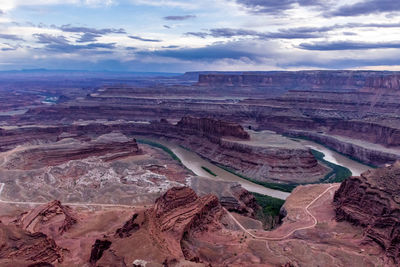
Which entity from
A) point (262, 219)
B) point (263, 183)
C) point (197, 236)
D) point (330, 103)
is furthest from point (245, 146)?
point (330, 103)

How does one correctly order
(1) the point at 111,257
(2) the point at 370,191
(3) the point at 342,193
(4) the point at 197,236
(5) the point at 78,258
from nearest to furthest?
(1) the point at 111,257, (5) the point at 78,258, (4) the point at 197,236, (2) the point at 370,191, (3) the point at 342,193

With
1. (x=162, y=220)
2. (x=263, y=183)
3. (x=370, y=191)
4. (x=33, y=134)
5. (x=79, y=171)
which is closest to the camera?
(x=162, y=220)

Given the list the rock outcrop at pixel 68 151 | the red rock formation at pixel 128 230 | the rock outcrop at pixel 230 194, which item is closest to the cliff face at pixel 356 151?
the rock outcrop at pixel 230 194

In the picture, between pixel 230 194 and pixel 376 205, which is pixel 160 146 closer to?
pixel 230 194

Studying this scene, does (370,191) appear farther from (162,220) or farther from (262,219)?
(162,220)

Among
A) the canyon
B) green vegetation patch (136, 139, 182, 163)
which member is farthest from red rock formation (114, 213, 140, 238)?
green vegetation patch (136, 139, 182, 163)

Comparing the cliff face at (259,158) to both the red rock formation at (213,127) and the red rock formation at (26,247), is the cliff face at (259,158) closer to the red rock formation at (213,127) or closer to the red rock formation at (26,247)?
the red rock formation at (213,127)

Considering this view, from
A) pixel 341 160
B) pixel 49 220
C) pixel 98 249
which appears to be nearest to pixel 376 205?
pixel 98 249
